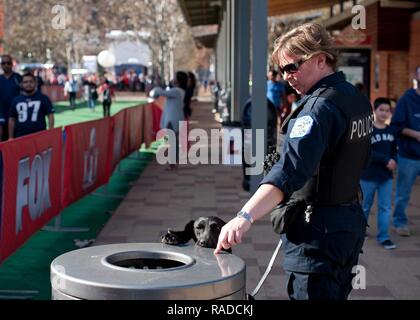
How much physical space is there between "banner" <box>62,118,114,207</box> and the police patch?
6.05m

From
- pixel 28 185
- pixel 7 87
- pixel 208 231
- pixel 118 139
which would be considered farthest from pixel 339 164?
pixel 118 139

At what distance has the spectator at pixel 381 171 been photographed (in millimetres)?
7410

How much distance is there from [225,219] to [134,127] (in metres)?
6.93

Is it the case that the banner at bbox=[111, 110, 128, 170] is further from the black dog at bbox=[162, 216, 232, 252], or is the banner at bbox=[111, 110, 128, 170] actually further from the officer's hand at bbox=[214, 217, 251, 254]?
the officer's hand at bbox=[214, 217, 251, 254]

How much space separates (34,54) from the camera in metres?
73.3

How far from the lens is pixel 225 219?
9117 mm

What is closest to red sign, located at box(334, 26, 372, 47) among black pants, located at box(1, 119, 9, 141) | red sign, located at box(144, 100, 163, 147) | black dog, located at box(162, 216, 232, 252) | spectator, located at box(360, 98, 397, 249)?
red sign, located at box(144, 100, 163, 147)

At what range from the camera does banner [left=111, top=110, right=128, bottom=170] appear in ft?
40.7

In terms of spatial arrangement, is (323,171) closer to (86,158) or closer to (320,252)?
(320,252)

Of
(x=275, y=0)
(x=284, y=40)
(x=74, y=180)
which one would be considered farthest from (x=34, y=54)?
(x=284, y=40)

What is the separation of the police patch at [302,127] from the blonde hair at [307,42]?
31 cm

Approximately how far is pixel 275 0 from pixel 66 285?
809 inches
